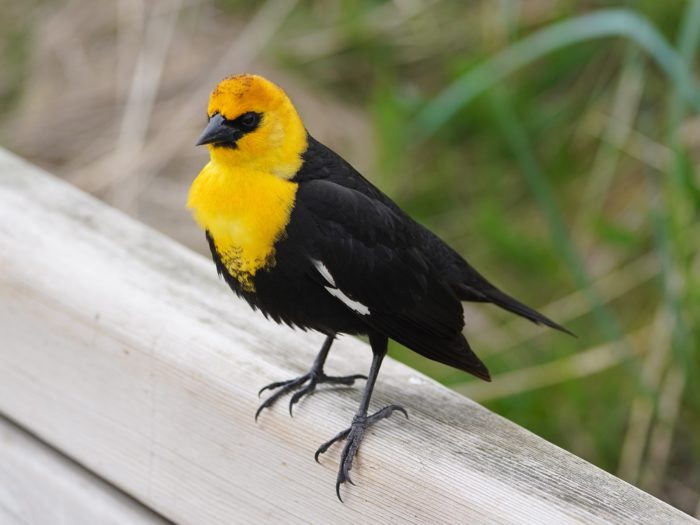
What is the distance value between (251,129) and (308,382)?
39 centimetres

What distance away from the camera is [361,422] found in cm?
162

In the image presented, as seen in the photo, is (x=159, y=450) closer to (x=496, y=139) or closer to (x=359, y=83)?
(x=496, y=139)

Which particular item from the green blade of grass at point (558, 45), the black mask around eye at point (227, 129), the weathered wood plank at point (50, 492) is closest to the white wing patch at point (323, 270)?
the black mask around eye at point (227, 129)

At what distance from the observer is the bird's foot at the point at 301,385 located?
1602 millimetres

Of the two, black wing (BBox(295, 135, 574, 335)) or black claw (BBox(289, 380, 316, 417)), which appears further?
black wing (BBox(295, 135, 574, 335))

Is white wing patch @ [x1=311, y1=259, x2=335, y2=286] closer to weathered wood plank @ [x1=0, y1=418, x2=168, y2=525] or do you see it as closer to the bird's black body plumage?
the bird's black body plumage

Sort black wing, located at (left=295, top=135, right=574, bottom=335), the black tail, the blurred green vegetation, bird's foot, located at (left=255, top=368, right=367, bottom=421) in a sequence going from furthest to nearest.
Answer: the blurred green vegetation
the black tail
black wing, located at (left=295, top=135, right=574, bottom=335)
bird's foot, located at (left=255, top=368, right=367, bottom=421)

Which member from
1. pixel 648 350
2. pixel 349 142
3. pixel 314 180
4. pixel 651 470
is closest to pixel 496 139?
pixel 349 142

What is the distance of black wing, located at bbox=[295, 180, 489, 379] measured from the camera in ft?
5.91

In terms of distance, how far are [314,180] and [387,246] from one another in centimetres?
16

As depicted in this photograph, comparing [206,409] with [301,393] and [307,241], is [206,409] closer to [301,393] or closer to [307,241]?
[301,393]

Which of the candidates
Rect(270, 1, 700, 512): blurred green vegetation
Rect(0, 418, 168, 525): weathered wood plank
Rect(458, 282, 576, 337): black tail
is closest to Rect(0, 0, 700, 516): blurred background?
Rect(270, 1, 700, 512): blurred green vegetation

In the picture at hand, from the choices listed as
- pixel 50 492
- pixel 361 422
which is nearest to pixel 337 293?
pixel 361 422

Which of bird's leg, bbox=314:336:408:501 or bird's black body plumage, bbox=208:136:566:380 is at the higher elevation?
bird's black body plumage, bbox=208:136:566:380
